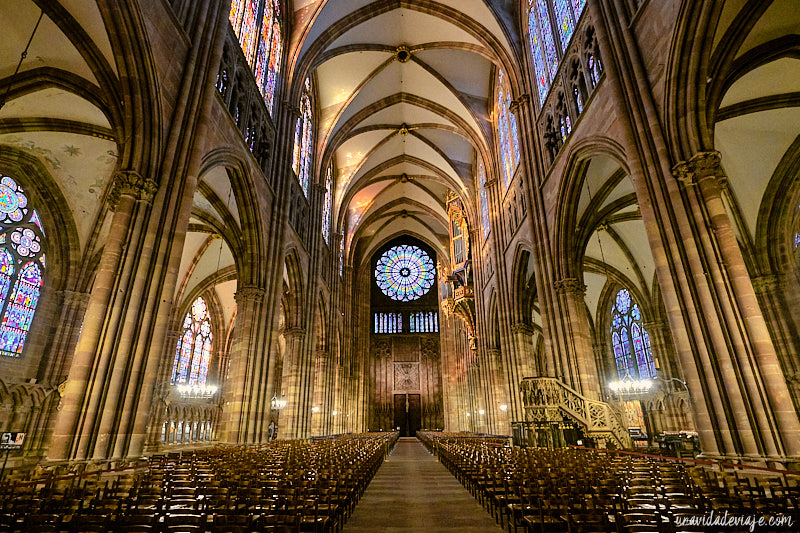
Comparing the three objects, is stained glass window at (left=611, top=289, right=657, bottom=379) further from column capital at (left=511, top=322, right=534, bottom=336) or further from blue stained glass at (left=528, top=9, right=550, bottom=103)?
blue stained glass at (left=528, top=9, right=550, bottom=103)

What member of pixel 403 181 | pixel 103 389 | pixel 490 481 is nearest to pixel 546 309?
pixel 490 481

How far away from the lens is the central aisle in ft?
18.7

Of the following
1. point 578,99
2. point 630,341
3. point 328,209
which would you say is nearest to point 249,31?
point 578,99

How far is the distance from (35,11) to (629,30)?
560 inches

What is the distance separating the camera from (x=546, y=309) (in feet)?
50.8

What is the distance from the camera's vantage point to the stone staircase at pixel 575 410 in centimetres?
1207

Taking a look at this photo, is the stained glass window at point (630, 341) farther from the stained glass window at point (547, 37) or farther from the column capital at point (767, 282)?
the stained glass window at point (547, 37)

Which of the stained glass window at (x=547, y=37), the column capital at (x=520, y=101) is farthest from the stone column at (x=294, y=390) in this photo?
the stained glass window at (x=547, y=37)

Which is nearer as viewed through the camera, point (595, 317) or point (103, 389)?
point (103, 389)

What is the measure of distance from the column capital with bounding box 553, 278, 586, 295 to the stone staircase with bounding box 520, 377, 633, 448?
3597mm

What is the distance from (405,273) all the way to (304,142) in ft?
79.1

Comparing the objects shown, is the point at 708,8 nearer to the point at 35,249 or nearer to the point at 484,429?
the point at 35,249

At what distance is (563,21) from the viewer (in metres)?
14.8

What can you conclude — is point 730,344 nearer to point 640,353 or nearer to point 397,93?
point 640,353
